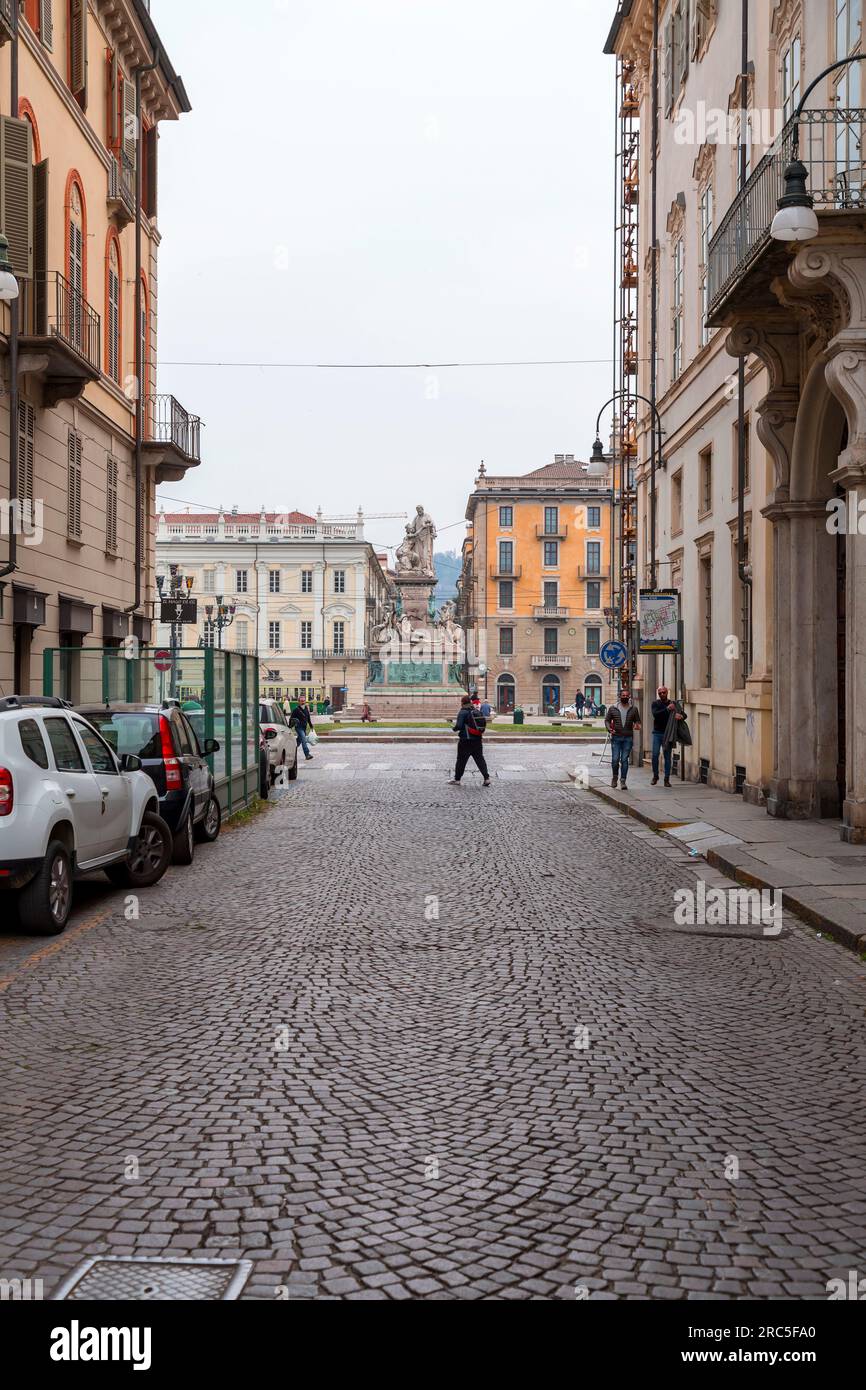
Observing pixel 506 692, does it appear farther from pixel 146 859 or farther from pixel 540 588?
pixel 146 859

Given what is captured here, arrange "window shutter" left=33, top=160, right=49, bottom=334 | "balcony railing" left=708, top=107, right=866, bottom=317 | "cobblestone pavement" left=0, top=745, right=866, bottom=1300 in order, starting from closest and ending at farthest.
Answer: "cobblestone pavement" left=0, top=745, right=866, bottom=1300 < "balcony railing" left=708, top=107, right=866, bottom=317 < "window shutter" left=33, top=160, right=49, bottom=334

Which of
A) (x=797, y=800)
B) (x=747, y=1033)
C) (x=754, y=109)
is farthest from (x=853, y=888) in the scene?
(x=754, y=109)

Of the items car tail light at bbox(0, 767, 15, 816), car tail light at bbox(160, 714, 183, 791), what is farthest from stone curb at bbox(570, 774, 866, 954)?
car tail light at bbox(0, 767, 15, 816)

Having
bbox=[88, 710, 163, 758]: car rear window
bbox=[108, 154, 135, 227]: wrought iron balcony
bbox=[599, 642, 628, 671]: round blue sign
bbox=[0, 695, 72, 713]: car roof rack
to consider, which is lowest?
bbox=[88, 710, 163, 758]: car rear window

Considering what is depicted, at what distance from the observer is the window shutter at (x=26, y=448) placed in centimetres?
1858

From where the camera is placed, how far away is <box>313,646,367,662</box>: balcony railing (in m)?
102

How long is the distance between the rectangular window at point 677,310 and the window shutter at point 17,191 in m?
13.6

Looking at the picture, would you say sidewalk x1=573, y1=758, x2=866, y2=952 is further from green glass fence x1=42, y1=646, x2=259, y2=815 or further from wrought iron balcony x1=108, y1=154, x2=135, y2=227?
wrought iron balcony x1=108, y1=154, x2=135, y2=227

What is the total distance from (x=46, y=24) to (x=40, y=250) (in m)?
3.97

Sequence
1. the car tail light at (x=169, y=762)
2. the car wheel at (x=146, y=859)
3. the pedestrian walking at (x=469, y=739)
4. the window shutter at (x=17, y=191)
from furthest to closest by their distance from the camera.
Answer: the pedestrian walking at (x=469, y=739), the window shutter at (x=17, y=191), the car tail light at (x=169, y=762), the car wheel at (x=146, y=859)

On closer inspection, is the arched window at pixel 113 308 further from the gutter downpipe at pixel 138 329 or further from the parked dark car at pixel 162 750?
the parked dark car at pixel 162 750

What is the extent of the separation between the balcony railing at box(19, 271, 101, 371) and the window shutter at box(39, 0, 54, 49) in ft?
12.0

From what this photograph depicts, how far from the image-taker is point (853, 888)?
34.8ft

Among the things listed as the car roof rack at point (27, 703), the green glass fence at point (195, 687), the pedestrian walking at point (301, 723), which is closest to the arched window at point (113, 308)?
the green glass fence at point (195, 687)
